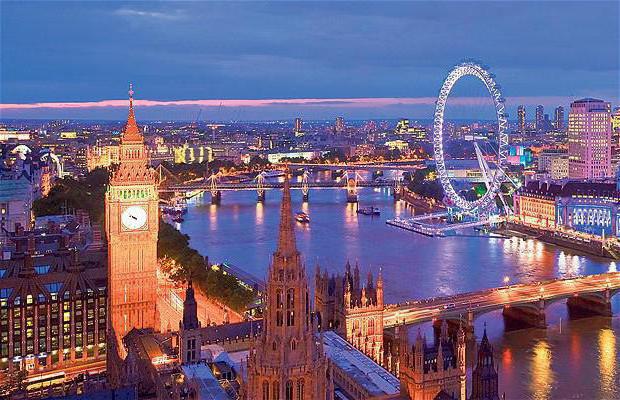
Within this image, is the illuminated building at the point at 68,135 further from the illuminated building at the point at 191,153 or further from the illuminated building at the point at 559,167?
the illuminated building at the point at 559,167

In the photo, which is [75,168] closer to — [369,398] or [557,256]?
[557,256]

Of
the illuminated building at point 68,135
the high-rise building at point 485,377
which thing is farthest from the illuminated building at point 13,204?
the illuminated building at point 68,135

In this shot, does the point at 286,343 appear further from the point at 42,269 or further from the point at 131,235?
the point at 42,269

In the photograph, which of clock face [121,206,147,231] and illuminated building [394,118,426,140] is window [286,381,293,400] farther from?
illuminated building [394,118,426,140]

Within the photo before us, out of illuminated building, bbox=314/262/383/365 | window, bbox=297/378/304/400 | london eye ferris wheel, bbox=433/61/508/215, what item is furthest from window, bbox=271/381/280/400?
london eye ferris wheel, bbox=433/61/508/215

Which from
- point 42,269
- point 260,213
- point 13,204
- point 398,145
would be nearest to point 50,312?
point 42,269

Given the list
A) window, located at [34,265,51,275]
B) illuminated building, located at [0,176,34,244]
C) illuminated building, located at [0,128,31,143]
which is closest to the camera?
window, located at [34,265,51,275]

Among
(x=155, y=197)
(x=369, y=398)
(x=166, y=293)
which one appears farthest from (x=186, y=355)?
(x=166, y=293)
